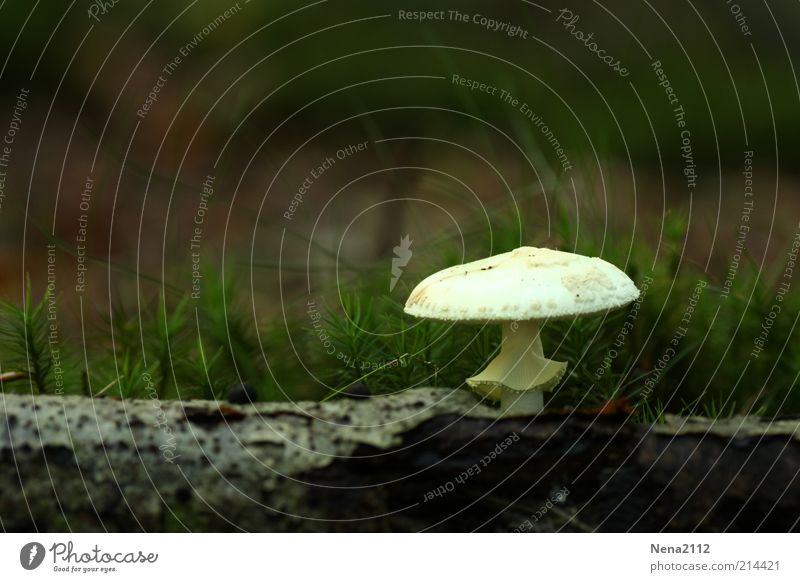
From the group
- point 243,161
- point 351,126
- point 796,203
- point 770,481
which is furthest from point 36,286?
point 796,203

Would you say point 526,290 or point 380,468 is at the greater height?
point 526,290

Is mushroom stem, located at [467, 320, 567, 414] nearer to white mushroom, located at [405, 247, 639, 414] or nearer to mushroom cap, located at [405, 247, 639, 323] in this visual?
white mushroom, located at [405, 247, 639, 414]

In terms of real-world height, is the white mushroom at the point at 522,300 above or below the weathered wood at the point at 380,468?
above

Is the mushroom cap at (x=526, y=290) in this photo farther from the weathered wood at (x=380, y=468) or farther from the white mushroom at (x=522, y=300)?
the weathered wood at (x=380, y=468)

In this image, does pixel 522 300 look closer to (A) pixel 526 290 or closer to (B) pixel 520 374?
(A) pixel 526 290

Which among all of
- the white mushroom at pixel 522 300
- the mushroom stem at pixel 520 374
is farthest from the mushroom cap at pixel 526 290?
the mushroom stem at pixel 520 374

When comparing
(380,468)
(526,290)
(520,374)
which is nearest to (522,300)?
(526,290)
